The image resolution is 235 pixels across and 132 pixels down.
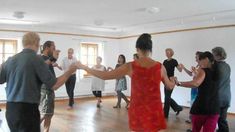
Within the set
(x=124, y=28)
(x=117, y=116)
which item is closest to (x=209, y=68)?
(x=117, y=116)

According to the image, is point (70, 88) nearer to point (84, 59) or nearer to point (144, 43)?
point (84, 59)

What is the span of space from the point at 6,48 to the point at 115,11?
3868 mm

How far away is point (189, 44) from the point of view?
7984 mm

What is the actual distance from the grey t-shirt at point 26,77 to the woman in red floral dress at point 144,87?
525 mm

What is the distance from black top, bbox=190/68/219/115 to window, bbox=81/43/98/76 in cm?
699

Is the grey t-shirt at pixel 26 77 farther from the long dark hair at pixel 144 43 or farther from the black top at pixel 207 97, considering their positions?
the black top at pixel 207 97

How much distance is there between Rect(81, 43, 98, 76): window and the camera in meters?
9.85

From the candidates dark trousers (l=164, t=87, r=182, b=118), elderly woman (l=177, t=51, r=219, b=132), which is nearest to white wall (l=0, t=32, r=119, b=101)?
dark trousers (l=164, t=87, r=182, b=118)

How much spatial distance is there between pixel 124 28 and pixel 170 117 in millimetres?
4155

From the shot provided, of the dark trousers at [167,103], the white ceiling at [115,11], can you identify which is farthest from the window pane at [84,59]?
the dark trousers at [167,103]

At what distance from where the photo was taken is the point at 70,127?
208 inches

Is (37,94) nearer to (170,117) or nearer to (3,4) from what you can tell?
(3,4)

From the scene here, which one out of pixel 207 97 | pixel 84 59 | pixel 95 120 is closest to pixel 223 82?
pixel 207 97

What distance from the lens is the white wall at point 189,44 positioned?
23.2ft
